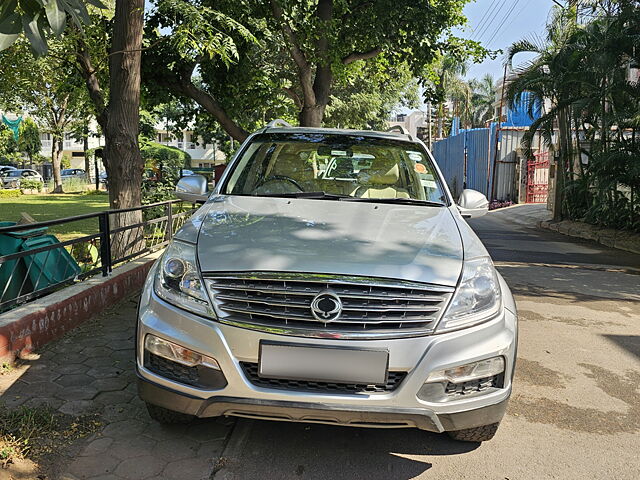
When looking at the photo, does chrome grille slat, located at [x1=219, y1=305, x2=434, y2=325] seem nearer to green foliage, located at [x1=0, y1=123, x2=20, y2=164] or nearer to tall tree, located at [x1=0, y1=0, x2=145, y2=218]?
tall tree, located at [x1=0, y1=0, x2=145, y2=218]

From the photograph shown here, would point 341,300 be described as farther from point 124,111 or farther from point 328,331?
point 124,111

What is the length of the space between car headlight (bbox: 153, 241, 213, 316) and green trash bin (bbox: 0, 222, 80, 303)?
7.16 ft

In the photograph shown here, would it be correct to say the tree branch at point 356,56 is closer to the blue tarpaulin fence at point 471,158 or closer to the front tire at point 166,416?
the blue tarpaulin fence at point 471,158

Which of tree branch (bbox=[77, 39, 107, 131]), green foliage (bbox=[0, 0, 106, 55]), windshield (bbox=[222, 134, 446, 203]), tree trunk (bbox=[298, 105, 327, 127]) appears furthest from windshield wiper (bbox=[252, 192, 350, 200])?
tree trunk (bbox=[298, 105, 327, 127])

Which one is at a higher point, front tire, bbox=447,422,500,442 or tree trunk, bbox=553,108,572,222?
tree trunk, bbox=553,108,572,222

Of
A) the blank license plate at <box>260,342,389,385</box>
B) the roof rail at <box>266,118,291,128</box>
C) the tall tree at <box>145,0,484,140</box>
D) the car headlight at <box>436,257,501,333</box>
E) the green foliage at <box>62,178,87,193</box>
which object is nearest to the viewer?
the blank license plate at <box>260,342,389,385</box>

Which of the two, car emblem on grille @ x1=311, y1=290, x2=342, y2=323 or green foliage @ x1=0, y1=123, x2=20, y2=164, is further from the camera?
green foliage @ x1=0, y1=123, x2=20, y2=164

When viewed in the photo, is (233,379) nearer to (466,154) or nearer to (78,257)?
(78,257)

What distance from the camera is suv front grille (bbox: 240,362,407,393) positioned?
2.49m

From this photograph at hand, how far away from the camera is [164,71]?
12062 millimetres

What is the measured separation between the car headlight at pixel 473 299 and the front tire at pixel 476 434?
0.64 metres

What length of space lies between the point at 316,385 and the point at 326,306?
14.2 inches

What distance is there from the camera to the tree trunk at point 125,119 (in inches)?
276

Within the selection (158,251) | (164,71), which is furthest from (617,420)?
(164,71)
